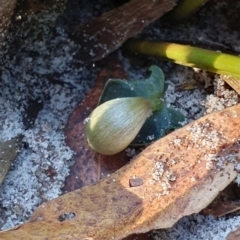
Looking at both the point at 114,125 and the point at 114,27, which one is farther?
the point at 114,27

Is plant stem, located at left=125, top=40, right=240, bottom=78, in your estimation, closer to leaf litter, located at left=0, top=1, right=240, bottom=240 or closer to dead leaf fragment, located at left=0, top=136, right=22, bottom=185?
leaf litter, located at left=0, top=1, right=240, bottom=240

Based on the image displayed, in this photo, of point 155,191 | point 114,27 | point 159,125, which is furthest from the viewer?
point 114,27

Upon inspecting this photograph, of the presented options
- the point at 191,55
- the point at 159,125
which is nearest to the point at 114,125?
the point at 159,125

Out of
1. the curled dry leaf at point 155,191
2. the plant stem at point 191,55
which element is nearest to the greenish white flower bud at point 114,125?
the curled dry leaf at point 155,191

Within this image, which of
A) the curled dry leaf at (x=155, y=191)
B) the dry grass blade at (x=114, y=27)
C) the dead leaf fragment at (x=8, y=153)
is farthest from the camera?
the dry grass blade at (x=114, y=27)

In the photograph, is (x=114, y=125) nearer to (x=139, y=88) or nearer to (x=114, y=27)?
(x=139, y=88)

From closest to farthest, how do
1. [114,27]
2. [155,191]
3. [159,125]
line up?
[155,191] < [159,125] < [114,27]

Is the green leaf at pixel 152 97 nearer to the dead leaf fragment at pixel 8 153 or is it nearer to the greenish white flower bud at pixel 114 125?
the greenish white flower bud at pixel 114 125
